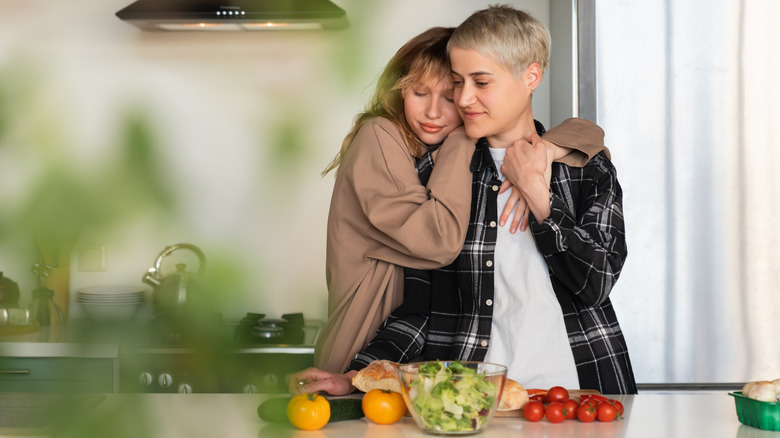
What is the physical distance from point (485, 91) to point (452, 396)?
52 centimetres

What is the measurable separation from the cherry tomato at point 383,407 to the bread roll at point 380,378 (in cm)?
5

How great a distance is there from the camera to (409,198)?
112 cm

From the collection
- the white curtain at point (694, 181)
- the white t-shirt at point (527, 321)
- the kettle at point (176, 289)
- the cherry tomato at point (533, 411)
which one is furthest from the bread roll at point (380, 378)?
the white curtain at point (694, 181)

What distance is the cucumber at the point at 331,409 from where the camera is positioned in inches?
29.6

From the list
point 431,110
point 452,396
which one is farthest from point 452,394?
point 431,110

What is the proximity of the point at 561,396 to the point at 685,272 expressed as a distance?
110 cm

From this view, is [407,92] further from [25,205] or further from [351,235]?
[25,205]

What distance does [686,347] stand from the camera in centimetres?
185

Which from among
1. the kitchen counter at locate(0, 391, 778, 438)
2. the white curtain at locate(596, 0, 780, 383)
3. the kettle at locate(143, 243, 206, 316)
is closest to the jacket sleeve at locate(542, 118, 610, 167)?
the kitchen counter at locate(0, 391, 778, 438)

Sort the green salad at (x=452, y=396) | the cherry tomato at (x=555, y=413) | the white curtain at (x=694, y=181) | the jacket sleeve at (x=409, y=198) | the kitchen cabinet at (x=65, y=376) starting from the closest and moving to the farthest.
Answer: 1. the kitchen cabinet at (x=65, y=376)
2. the green salad at (x=452, y=396)
3. the cherry tomato at (x=555, y=413)
4. the jacket sleeve at (x=409, y=198)
5. the white curtain at (x=694, y=181)

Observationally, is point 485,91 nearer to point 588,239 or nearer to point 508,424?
point 588,239

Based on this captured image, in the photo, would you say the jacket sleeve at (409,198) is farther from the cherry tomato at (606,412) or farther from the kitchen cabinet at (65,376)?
the kitchen cabinet at (65,376)

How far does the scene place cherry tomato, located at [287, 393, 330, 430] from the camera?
0.78 metres

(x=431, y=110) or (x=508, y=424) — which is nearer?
(x=508, y=424)
